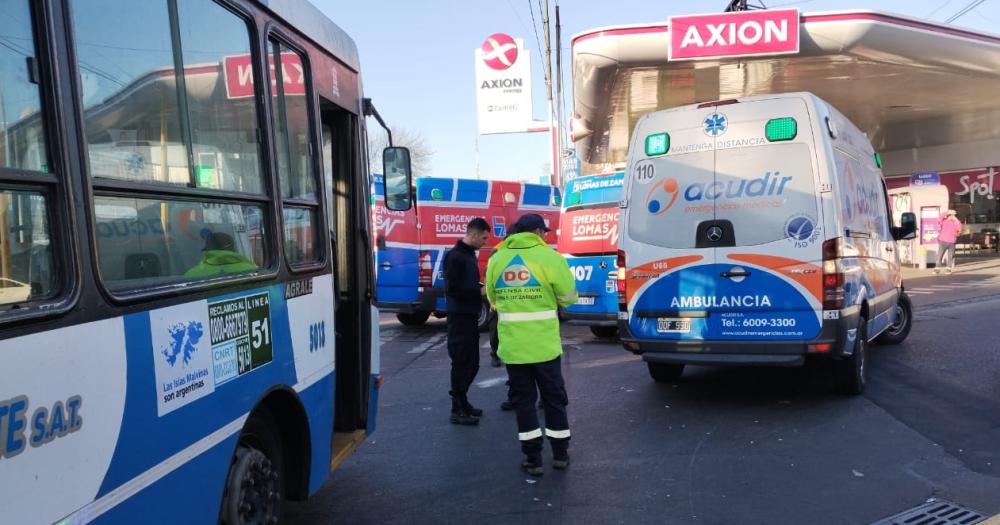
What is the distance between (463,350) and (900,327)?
6502 mm

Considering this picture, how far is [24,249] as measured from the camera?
207cm

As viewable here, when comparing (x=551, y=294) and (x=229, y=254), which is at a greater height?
(x=229, y=254)

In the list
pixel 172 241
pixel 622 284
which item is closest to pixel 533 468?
pixel 622 284

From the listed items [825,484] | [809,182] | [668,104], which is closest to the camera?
[825,484]

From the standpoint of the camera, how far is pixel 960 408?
654 cm

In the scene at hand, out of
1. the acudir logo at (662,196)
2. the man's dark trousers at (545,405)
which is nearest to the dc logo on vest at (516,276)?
the man's dark trousers at (545,405)

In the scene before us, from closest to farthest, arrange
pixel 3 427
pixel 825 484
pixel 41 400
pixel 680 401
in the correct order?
pixel 3 427 → pixel 41 400 → pixel 825 484 → pixel 680 401

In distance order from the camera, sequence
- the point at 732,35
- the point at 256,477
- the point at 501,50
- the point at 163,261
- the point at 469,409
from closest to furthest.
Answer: the point at 163,261 < the point at 256,477 < the point at 469,409 < the point at 732,35 < the point at 501,50

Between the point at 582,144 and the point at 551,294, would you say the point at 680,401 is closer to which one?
the point at 551,294

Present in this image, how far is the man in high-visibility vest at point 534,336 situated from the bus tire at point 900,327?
21.4ft

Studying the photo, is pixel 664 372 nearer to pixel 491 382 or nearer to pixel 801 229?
pixel 491 382

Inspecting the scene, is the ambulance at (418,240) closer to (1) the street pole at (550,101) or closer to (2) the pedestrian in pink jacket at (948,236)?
(1) the street pole at (550,101)

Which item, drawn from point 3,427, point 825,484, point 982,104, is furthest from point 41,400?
point 982,104

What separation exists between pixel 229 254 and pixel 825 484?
3832 millimetres
